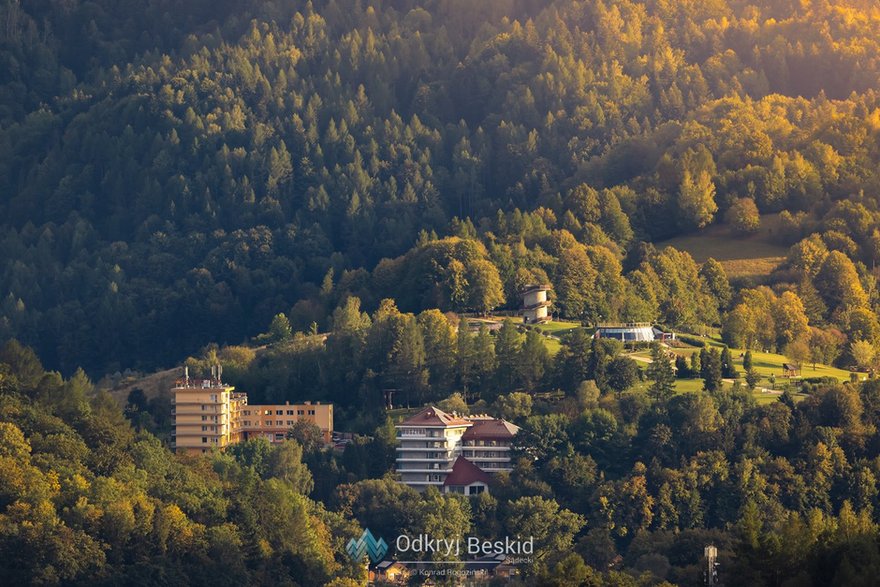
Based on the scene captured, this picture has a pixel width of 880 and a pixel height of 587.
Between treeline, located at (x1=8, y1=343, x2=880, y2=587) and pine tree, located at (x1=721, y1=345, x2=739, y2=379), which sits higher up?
pine tree, located at (x1=721, y1=345, x2=739, y2=379)

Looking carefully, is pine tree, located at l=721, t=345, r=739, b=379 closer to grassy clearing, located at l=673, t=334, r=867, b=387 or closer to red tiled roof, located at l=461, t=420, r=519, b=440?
grassy clearing, located at l=673, t=334, r=867, b=387

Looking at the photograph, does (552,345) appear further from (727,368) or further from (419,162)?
(419,162)

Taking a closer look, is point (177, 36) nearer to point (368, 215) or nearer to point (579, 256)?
point (368, 215)

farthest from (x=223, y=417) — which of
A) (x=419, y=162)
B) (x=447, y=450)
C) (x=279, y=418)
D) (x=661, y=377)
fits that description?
(x=419, y=162)

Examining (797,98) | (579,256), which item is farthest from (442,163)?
(579,256)

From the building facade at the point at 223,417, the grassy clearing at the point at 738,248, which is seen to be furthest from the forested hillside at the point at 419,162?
the building facade at the point at 223,417
